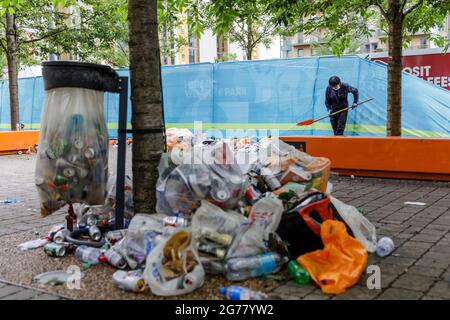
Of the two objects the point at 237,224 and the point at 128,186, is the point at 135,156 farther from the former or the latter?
the point at 237,224

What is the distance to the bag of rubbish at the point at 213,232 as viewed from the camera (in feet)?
11.9

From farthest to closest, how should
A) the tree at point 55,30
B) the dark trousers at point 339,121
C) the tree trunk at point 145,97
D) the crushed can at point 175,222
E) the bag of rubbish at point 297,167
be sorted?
the tree at point 55,30
the dark trousers at point 339,121
the bag of rubbish at point 297,167
the tree trunk at point 145,97
the crushed can at point 175,222

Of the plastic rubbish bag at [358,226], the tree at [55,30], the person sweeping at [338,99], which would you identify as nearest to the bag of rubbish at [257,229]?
the plastic rubbish bag at [358,226]

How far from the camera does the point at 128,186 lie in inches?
191

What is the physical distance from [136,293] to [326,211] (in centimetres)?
157

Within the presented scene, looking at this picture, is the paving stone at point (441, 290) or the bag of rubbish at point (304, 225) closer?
the paving stone at point (441, 290)

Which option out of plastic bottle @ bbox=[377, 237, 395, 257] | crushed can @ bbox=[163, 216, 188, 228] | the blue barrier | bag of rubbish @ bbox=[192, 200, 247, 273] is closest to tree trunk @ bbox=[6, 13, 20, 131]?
the blue barrier

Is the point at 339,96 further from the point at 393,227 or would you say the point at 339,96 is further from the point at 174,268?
the point at 174,268

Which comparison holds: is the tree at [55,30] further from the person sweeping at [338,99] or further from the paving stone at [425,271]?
the paving stone at [425,271]

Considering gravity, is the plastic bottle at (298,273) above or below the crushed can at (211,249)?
below

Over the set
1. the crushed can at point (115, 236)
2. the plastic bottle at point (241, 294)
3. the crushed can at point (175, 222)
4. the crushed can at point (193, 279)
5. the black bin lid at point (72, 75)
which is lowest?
the plastic bottle at point (241, 294)

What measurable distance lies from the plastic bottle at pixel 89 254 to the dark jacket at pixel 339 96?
28.0 ft

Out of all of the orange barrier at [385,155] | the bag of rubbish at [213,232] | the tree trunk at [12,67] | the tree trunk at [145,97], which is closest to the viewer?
the bag of rubbish at [213,232]

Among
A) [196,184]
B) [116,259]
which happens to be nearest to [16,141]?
[116,259]
